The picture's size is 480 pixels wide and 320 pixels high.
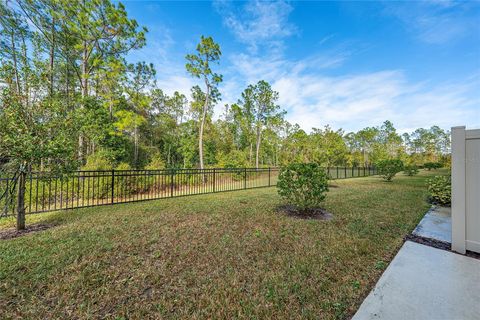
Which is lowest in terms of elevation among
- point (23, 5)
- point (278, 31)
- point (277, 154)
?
point (277, 154)

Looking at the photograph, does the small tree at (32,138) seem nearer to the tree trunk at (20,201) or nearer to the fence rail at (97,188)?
the tree trunk at (20,201)

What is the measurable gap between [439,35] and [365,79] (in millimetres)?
3682

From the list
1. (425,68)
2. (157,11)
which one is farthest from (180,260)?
(425,68)

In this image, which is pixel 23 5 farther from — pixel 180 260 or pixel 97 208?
pixel 180 260

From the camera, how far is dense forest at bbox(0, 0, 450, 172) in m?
3.38

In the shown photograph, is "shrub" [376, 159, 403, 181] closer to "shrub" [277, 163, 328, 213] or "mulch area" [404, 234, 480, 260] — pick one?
"shrub" [277, 163, 328, 213]

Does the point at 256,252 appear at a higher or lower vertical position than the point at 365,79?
lower

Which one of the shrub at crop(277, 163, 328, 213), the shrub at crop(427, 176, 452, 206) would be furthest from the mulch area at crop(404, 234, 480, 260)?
the shrub at crop(427, 176, 452, 206)

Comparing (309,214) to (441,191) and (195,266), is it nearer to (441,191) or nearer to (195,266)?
(195,266)

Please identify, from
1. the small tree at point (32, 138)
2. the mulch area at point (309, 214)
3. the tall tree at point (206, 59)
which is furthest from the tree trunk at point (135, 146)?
the mulch area at point (309, 214)

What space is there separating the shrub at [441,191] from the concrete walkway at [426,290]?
429cm

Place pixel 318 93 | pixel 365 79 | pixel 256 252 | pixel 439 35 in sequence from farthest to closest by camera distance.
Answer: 1. pixel 318 93
2. pixel 365 79
3. pixel 439 35
4. pixel 256 252

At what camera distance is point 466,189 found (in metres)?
2.60

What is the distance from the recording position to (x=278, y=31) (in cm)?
868
